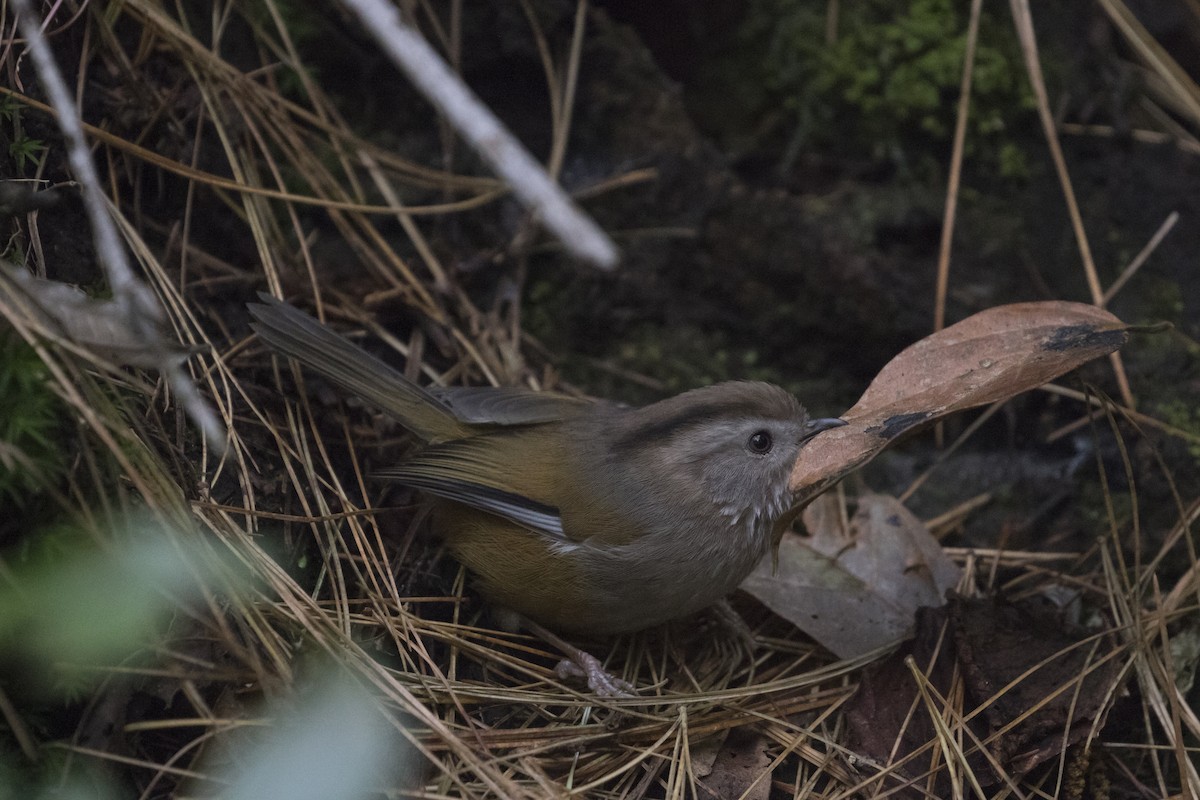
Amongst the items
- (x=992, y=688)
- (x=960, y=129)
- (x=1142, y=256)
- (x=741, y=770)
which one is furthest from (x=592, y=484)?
(x=1142, y=256)

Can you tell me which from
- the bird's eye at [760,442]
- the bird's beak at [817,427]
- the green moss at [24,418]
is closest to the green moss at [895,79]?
the bird's beak at [817,427]

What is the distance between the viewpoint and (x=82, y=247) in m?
3.52

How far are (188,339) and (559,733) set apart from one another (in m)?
1.85

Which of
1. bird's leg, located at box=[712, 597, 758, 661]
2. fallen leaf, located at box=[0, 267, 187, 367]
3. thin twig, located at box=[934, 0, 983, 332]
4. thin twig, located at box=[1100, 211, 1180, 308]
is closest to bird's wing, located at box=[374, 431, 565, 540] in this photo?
bird's leg, located at box=[712, 597, 758, 661]

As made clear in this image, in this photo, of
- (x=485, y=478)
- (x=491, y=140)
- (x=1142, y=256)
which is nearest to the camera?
(x=491, y=140)

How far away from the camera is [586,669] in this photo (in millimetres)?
3668

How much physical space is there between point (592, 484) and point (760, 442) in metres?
0.65

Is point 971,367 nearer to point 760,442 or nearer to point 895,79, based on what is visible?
point 760,442

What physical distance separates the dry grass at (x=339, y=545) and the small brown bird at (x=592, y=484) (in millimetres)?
216

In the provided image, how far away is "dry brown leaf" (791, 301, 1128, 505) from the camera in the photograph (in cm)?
326

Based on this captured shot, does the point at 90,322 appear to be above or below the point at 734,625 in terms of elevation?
above

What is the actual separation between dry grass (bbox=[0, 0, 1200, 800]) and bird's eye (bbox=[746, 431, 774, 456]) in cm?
72

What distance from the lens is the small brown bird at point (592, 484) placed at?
3.66 metres

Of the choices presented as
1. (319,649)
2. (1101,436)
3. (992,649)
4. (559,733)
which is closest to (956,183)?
(1101,436)
